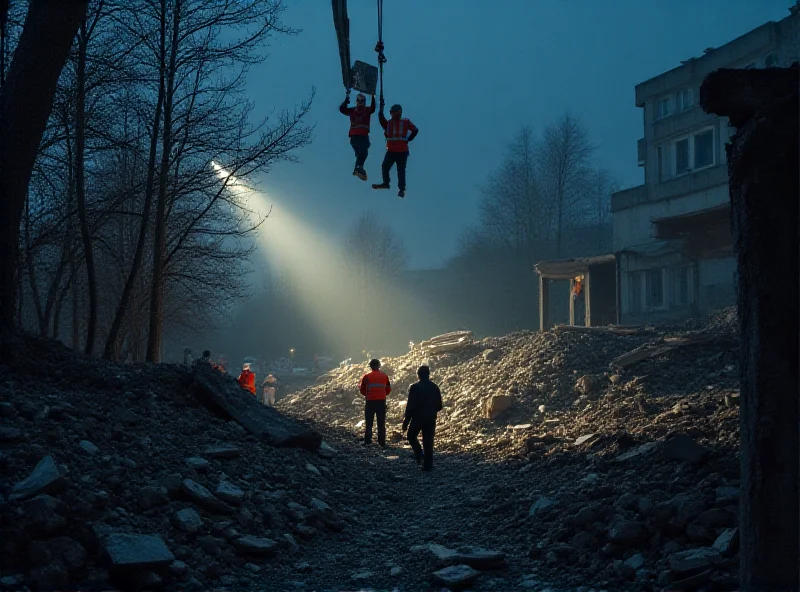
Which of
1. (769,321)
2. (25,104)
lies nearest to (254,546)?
(769,321)

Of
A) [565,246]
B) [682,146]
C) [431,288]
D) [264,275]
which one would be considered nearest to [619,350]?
[682,146]

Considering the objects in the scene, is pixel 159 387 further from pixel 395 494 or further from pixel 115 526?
pixel 115 526

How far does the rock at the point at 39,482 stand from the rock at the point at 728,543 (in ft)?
16.4

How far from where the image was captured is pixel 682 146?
3316 centimetres

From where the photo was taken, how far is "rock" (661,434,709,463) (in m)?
7.57

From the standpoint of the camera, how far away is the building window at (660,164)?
1334 inches

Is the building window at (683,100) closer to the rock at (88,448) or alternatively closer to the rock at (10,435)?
the rock at (88,448)

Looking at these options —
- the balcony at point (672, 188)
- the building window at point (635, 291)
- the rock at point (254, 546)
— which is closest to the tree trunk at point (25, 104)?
the rock at point (254, 546)

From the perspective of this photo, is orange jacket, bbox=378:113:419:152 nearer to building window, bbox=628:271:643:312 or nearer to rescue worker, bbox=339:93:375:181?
rescue worker, bbox=339:93:375:181

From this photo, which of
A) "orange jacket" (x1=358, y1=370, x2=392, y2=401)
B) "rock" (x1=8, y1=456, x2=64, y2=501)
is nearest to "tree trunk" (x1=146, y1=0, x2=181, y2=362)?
"orange jacket" (x1=358, y1=370, x2=392, y2=401)

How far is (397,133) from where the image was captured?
43.5 feet

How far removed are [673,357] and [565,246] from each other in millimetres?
45377

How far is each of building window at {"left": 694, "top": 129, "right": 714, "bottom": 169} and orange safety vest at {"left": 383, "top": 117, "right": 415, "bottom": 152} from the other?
72.0 feet

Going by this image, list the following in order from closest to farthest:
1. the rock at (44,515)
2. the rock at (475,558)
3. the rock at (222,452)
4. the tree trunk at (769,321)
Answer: the tree trunk at (769,321) → the rock at (44,515) → the rock at (475,558) → the rock at (222,452)
